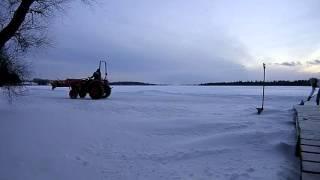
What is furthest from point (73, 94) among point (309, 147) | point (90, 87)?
point (309, 147)

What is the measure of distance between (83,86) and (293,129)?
14302 millimetres

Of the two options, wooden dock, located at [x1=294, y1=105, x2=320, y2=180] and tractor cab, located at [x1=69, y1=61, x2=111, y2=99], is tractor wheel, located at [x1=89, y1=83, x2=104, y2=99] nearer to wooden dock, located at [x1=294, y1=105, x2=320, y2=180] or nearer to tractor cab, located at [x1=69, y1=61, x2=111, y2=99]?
tractor cab, located at [x1=69, y1=61, x2=111, y2=99]

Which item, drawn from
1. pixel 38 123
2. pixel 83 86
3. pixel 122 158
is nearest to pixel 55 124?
pixel 38 123

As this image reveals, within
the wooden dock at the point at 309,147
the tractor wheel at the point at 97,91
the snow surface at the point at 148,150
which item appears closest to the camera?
Answer: the wooden dock at the point at 309,147

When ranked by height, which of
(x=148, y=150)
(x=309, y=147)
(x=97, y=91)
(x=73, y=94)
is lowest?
(x=148, y=150)

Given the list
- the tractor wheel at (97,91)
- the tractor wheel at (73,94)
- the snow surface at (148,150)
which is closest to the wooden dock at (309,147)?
the snow surface at (148,150)

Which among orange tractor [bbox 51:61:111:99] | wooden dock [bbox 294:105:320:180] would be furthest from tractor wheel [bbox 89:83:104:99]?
wooden dock [bbox 294:105:320:180]

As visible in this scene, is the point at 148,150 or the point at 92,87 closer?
the point at 148,150

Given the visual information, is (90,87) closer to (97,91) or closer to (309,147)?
(97,91)

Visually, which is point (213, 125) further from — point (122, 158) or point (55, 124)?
point (55, 124)

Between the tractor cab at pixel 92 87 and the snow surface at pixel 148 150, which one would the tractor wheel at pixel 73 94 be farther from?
the snow surface at pixel 148 150

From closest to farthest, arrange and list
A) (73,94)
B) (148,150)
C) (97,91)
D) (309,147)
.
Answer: (309,147) → (148,150) → (97,91) → (73,94)

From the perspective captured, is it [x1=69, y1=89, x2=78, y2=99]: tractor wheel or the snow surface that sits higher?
[x1=69, y1=89, x2=78, y2=99]: tractor wheel

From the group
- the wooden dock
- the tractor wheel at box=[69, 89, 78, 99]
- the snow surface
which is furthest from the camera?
the tractor wheel at box=[69, 89, 78, 99]
